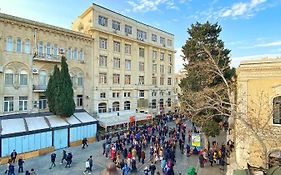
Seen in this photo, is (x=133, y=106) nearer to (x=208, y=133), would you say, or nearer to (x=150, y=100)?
(x=150, y=100)

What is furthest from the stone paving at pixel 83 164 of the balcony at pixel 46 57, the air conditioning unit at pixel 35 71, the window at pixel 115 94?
the window at pixel 115 94

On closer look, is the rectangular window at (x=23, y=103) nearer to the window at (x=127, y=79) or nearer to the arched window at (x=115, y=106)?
the arched window at (x=115, y=106)

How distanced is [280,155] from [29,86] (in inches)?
886

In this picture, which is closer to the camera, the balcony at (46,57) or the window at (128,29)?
the balcony at (46,57)

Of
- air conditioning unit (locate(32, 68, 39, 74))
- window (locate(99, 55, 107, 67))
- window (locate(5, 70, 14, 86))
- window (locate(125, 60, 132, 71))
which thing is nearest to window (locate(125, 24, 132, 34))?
window (locate(125, 60, 132, 71))

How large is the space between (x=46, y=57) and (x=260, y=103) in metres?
20.7

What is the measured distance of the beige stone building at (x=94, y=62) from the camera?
21.8 m

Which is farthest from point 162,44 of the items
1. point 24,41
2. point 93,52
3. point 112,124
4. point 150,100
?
point 24,41

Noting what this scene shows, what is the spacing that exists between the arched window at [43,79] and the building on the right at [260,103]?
64.2ft

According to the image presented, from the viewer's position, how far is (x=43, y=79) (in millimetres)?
24328

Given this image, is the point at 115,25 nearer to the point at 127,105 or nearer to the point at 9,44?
the point at 127,105

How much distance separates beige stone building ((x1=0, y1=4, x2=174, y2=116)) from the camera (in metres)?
21.8

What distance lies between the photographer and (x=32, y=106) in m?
23.2

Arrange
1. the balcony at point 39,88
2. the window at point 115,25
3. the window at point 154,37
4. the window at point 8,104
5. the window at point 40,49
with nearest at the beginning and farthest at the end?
the window at point 8,104
the balcony at point 39,88
the window at point 40,49
the window at point 115,25
the window at point 154,37
